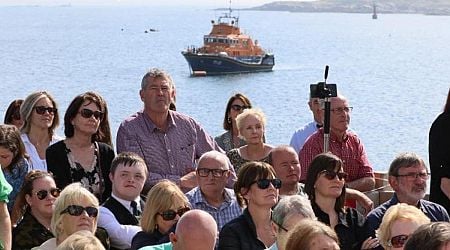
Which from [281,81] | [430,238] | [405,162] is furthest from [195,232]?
[281,81]

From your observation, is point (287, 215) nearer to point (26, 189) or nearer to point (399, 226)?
point (399, 226)

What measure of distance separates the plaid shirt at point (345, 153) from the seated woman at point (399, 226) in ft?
6.62

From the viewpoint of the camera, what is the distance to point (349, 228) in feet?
20.6

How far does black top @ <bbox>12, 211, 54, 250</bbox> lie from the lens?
5.98m

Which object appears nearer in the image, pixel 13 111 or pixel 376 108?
pixel 13 111

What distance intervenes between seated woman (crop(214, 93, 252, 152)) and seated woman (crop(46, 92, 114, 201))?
1577mm

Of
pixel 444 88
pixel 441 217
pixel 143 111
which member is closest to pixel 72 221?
pixel 143 111

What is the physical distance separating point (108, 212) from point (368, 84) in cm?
5554

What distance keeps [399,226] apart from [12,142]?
263cm

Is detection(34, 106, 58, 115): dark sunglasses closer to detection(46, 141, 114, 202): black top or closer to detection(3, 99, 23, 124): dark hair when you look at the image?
detection(46, 141, 114, 202): black top

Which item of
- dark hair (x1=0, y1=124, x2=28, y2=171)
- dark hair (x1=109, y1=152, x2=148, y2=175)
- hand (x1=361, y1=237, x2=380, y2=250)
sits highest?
dark hair (x1=0, y1=124, x2=28, y2=171)

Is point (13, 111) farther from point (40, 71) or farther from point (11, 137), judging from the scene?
point (40, 71)

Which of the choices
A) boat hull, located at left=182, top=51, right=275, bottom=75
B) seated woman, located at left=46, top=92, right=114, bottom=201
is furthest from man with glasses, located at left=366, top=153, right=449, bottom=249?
boat hull, located at left=182, top=51, right=275, bottom=75

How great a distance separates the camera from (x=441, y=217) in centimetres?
630
